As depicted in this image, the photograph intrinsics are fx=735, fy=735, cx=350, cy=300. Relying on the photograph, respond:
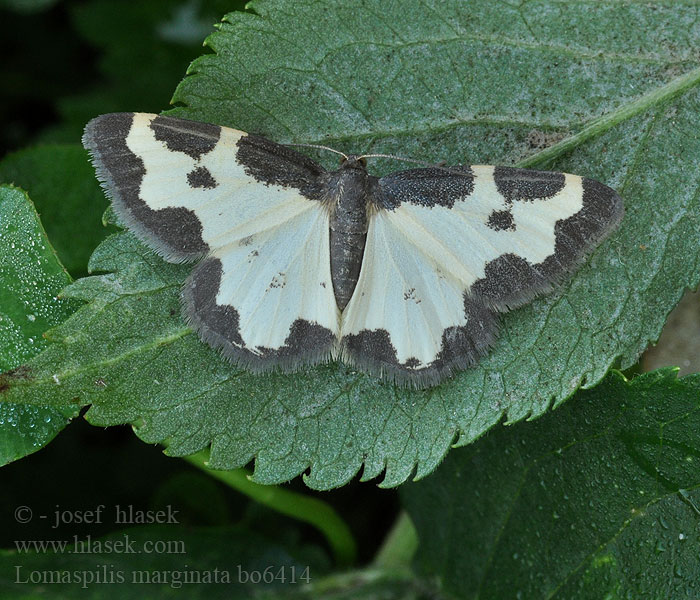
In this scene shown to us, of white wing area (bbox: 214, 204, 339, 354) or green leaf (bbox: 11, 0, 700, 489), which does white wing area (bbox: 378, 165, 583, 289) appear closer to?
green leaf (bbox: 11, 0, 700, 489)

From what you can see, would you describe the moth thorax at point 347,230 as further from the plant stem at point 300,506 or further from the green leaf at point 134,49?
the green leaf at point 134,49

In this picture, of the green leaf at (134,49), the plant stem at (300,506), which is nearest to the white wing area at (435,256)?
the plant stem at (300,506)

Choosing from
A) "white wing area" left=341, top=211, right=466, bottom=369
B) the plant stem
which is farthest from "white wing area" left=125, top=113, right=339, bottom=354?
the plant stem

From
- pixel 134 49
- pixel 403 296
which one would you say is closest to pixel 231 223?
pixel 403 296

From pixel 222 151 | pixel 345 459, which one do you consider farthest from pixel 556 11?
Result: pixel 345 459

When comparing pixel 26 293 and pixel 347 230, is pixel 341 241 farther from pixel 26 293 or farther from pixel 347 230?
pixel 26 293

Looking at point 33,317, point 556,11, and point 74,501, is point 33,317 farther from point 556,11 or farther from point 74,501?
point 556,11
